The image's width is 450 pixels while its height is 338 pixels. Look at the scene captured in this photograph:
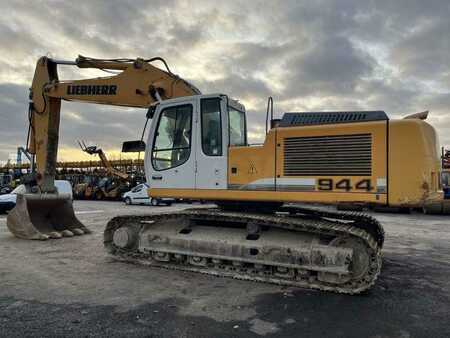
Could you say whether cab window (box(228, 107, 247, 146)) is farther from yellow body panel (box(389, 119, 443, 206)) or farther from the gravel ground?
yellow body panel (box(389, 119, 443, 206))

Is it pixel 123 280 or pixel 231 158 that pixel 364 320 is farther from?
pixel 123 280

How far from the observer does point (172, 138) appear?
290 inches

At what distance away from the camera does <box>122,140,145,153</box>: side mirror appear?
7.54 meters

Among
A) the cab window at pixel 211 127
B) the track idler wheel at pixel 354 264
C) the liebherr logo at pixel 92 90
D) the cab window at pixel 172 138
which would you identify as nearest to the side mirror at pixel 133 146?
the cab window at pixel 172 138

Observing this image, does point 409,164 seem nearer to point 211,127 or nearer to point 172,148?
point 211,127

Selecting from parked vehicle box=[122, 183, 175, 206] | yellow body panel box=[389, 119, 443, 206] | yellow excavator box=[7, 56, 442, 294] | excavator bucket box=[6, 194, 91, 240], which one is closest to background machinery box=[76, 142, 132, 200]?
parked vehicle box=[122, 183, 175, 206]

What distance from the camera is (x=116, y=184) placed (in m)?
35.0

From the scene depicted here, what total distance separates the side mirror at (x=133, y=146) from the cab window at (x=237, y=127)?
1.77 metres

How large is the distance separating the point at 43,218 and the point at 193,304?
741cm

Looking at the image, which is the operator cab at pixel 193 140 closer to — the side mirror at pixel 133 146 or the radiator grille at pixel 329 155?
the side mirror at pixel 133 146

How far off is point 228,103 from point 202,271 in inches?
117

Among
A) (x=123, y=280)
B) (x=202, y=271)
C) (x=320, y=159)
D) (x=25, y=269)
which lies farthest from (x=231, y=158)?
(x=25, y=269)

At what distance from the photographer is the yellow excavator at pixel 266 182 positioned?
19.0ft

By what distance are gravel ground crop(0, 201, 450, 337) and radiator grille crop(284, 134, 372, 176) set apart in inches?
72.1
